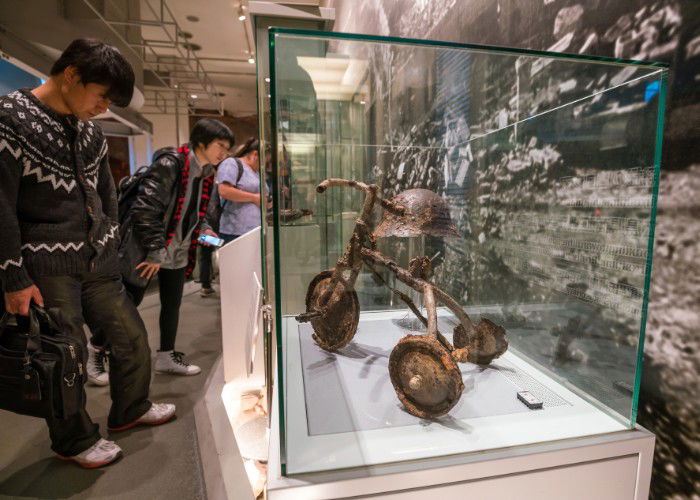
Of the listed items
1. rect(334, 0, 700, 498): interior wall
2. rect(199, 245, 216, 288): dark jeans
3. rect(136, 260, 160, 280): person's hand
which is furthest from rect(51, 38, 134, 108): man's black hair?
rect(199, 245, 216, 288): dark jeans

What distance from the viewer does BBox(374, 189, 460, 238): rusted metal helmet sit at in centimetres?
141

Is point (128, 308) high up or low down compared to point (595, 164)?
down

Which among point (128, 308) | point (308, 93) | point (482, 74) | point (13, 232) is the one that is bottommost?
point (128, 308)

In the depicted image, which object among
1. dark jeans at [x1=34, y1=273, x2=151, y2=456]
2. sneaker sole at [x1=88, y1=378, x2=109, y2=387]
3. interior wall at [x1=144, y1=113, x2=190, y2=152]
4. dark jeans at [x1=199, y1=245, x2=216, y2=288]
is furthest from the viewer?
interior wall at [x1=144, y1=113, x2=190, y2=152]

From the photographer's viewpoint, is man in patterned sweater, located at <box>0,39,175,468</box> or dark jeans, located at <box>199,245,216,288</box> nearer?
man in patterned sweater, located at <box>0,39,175,468</box>

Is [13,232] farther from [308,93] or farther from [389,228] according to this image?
[389,228]

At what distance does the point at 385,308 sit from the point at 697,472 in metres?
1.44

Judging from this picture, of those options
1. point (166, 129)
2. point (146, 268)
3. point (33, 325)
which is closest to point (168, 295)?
point (146, 268)

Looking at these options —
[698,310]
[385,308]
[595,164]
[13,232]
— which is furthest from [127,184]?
[698,310]

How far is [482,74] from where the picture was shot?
Result: 135cm

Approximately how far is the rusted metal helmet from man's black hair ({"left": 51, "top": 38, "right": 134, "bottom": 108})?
1149 millimetres

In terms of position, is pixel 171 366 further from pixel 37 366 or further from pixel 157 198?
pixel 37 366

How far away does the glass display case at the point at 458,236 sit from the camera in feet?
3.47

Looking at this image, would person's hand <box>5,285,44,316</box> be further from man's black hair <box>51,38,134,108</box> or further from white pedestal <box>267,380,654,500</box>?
white pedestal <box>267,380,654,500</box>
